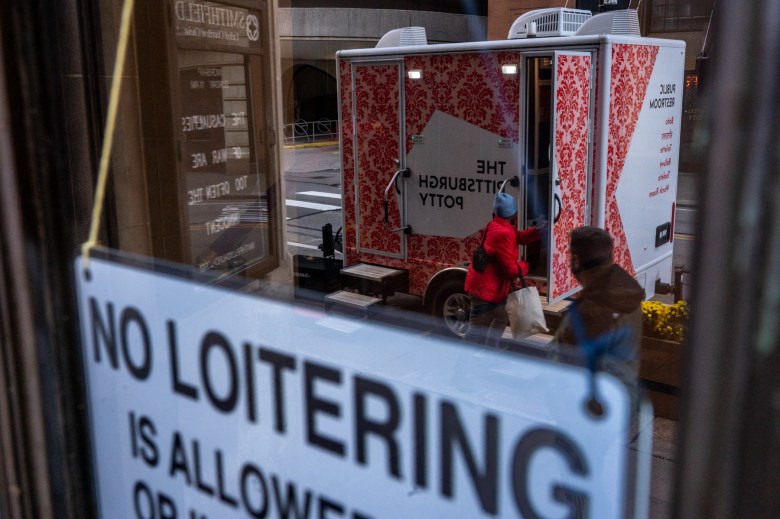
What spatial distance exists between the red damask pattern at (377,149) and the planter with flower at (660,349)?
274cm

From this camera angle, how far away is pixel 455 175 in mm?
6793

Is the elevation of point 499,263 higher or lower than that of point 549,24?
lower

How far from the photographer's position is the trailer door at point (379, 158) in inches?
283

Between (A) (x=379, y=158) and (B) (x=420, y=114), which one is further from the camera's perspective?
(A) (x=379, y=158)

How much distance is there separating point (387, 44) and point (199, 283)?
594 centimetres

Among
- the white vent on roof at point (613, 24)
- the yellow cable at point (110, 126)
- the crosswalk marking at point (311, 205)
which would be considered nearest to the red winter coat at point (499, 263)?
the white vent on roof at point (613, 24)

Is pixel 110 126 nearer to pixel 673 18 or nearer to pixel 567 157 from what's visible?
pixel 567 157

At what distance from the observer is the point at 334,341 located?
165 cm

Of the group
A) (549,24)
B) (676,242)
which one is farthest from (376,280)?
(676,242)

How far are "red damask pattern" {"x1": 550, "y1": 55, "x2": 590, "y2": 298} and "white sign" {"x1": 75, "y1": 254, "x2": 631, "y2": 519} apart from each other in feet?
14.8

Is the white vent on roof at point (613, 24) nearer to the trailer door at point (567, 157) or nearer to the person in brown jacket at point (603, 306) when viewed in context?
the trailer door at point (567, 157)

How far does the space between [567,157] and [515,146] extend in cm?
45

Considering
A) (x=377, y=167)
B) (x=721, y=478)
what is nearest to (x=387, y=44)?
(x=377, y=167)

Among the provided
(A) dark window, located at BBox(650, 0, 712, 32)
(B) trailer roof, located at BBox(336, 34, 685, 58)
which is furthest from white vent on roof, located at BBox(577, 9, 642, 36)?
Answer: (A) dark window, located at BBox(650, 0, 712, 32)
